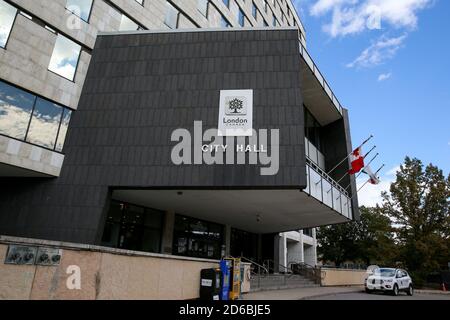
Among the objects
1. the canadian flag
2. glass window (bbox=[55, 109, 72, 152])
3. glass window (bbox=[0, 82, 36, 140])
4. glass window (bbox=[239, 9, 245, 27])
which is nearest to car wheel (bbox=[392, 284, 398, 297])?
the canadian flag

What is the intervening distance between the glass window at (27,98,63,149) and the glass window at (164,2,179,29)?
33.9ft

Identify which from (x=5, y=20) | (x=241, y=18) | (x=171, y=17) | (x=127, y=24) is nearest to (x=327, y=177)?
(x=171, y=17)

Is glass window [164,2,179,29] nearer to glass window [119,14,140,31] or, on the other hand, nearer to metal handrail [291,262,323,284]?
glass window [119,14,140,31]

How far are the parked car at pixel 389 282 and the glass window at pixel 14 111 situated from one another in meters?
21.9

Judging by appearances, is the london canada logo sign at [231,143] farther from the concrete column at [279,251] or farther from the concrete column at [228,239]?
the concrete column at [279,251]

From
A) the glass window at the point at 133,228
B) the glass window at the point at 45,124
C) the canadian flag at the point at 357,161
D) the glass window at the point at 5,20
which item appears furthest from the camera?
the canadian flag at the point at 357,161

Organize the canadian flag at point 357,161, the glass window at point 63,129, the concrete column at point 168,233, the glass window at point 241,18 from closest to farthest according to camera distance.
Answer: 1. the glass window at point 63,129
2. the concrete column at point 168,233
3. the canadian flag at point 357,161
4. the glass window at point 241,18

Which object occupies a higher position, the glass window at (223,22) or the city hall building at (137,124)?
the glass window at (223,22)

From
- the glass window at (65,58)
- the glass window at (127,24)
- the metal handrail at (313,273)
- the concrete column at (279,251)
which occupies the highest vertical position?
the glass window at (127,24)

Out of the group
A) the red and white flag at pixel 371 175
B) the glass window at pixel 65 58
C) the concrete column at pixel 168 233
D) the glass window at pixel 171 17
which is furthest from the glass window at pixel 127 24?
the red and white flag at pixel 371 175

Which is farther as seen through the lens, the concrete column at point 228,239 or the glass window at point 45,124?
the concrete column at point 228,239

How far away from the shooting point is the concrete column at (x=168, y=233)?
2055 centimetres

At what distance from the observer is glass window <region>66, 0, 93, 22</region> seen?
17462mm
